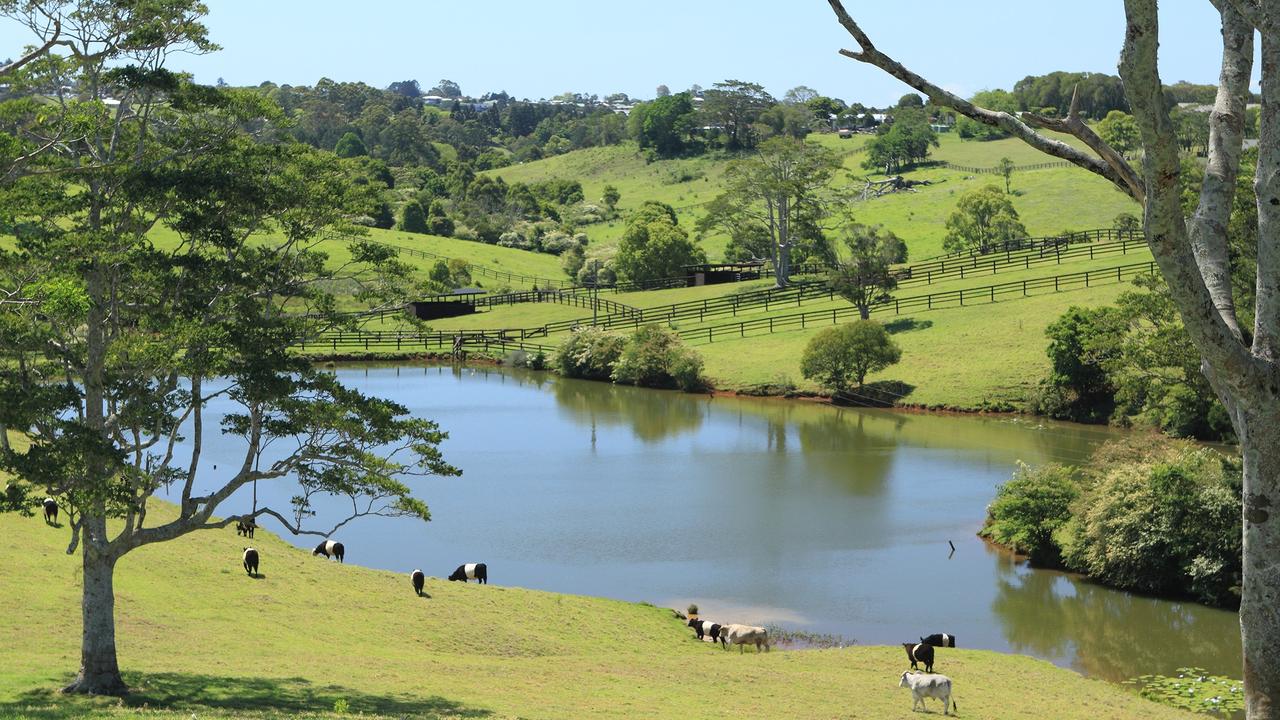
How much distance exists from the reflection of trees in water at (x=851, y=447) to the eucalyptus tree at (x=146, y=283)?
25.1 m

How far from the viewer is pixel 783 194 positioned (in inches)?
3187

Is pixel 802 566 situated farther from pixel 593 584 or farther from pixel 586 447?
pixel 586 447

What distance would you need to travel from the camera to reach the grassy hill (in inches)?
3541

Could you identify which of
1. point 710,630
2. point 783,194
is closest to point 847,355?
point 783,194

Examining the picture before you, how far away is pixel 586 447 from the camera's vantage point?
48.2 meters

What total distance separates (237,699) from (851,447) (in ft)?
112

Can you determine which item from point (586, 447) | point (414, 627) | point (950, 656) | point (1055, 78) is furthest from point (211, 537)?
point (1055, 78)

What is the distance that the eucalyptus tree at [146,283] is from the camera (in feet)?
50.3

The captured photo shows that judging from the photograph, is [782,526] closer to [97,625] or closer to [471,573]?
[471,573]

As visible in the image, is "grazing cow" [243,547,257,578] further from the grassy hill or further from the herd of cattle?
the grassy hill

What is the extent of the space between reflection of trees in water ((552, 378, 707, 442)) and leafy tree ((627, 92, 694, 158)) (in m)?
87.7

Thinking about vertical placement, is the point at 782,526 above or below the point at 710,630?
above

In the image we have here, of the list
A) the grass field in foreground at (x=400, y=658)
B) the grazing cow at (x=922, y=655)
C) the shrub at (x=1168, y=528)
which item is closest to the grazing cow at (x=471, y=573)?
the grass field in foreground at (x=400, y=658)

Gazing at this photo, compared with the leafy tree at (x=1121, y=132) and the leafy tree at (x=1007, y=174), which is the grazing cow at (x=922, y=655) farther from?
the leafy tree at (x=1007, y=174)
